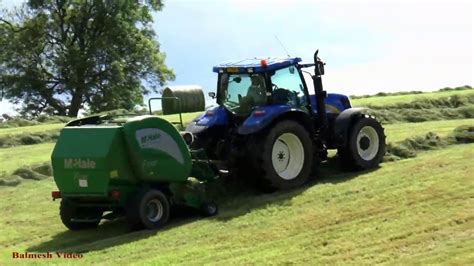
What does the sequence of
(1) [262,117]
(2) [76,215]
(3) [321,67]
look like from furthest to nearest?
(3) [321,67]
(1) [262,117]
(2) [76,215]

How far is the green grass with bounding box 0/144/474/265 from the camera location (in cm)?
733

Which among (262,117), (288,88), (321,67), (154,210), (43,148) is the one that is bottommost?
(154,210)

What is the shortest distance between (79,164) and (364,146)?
5.34 metres

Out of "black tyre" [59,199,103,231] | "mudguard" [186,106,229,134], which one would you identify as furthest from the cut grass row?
"black tyre" [59,199,103,231]

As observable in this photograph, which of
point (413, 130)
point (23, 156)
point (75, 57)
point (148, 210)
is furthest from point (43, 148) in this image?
point (75, 57)

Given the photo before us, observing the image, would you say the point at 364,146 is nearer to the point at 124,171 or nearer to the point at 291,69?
the point at 291,69

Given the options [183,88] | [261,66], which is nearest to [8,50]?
[183,88]

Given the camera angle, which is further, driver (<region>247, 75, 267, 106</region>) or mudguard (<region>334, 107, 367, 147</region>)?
mudguard (<region>334, 107, 367, 147</region>)

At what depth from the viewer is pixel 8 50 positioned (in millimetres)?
39750

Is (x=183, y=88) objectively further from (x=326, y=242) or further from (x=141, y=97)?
(x=141, y=97)

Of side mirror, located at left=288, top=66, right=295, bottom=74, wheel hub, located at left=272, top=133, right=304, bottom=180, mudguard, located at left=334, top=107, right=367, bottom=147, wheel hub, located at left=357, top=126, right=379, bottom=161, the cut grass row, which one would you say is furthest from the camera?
the cut grass row

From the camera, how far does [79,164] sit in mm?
9586

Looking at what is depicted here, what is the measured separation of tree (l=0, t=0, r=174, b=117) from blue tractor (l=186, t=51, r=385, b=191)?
27.9 metres

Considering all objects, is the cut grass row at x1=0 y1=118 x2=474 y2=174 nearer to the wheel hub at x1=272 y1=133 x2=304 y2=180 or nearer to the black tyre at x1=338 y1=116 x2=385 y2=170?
the black tyre at x1=338 y1=116 x2=385 y2=170
